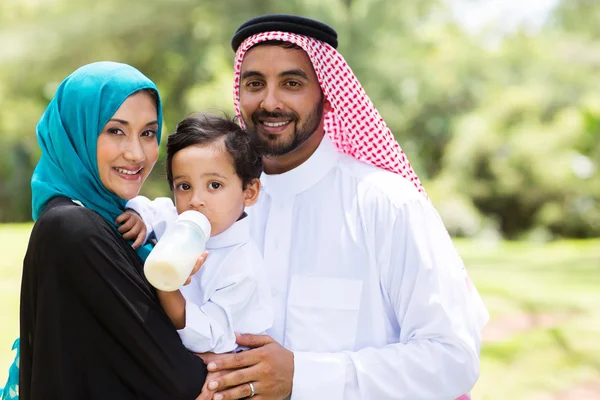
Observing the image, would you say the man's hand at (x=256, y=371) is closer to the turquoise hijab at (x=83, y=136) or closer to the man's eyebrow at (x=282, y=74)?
the turquoise hijab at (x=83, y=136)

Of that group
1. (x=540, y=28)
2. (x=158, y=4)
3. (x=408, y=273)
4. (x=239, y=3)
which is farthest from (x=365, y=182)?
(x=540, y=28)

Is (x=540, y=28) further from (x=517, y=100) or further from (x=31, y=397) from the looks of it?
(x=31, y=397)

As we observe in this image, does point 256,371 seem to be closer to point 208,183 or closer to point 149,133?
point 208,183

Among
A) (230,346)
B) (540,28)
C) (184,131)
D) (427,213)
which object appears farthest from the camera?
(540,28)

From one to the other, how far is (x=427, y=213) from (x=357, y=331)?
1.51 ft

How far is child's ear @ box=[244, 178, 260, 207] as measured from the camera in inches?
92.9

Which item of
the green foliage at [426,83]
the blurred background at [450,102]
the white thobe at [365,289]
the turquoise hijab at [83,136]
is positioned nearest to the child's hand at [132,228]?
the turquoise hijab at [83,136]

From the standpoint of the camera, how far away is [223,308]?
2.11 meters

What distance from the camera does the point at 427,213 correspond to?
245 centimetres

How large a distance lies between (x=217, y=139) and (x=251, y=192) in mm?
215

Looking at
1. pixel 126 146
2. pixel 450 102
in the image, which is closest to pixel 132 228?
pixel 126 146

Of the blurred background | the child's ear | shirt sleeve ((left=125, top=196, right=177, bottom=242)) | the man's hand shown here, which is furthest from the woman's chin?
the blurred background

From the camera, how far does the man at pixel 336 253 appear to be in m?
2.30

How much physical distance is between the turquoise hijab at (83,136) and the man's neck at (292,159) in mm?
651
